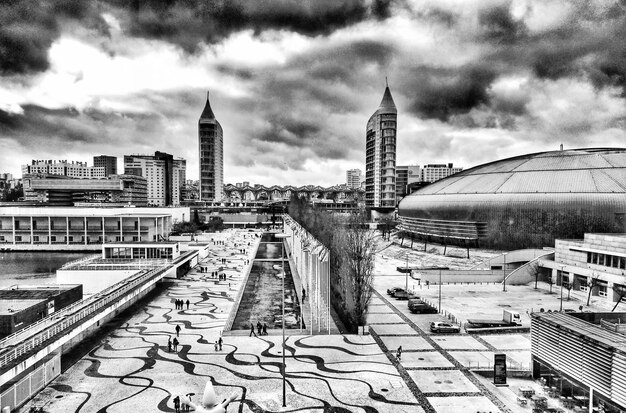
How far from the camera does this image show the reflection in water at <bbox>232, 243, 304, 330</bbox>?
1495 inches

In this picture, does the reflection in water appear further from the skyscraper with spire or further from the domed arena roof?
the skyscraper with spire

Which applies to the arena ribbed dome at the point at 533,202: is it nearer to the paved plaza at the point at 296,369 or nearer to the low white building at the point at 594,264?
the low white building at the point at 594,264

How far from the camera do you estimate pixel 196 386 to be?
78.2ft

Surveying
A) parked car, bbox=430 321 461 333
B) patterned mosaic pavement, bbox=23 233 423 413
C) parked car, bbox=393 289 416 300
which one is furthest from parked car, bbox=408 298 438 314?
patterned mosaic pavement, bbox=23 233 423 413

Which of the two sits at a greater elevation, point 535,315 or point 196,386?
point 535,315

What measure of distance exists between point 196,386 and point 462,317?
85.5ft

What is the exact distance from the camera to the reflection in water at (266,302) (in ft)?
125

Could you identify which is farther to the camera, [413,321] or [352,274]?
[413,321]

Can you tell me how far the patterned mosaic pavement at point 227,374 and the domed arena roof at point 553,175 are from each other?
180 feet

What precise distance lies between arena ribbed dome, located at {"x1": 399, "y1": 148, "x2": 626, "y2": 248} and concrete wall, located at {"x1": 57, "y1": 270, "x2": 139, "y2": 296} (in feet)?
181

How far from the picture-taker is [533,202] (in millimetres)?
71125

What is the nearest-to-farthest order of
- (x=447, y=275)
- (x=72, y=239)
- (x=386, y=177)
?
(x=447, y=275) < (x=72, y=239) < (x=386, y=177)

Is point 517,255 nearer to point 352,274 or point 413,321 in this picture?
point 413,321

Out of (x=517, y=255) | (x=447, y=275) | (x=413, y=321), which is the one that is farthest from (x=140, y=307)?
(x=517, y=255)
